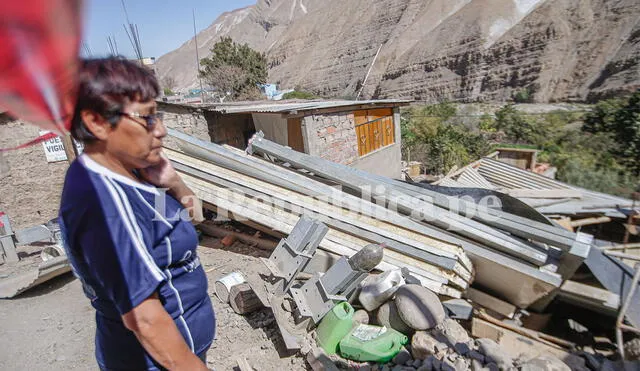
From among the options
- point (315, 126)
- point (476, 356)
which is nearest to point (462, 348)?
point (476, 356)

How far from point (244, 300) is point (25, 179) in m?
7.25

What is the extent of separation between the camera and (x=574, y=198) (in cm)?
543

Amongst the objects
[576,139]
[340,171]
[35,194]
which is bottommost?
[576,139]

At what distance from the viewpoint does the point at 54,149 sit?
7266 millimetres

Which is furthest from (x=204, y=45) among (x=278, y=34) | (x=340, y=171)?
(x=340, y=171)

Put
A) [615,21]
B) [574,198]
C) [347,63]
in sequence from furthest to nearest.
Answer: [347,63], [615,21], [574,198]

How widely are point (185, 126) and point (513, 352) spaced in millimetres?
8097

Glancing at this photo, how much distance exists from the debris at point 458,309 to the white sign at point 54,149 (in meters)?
8.51

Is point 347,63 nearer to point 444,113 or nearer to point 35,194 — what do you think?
point 444,113

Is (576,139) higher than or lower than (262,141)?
lower

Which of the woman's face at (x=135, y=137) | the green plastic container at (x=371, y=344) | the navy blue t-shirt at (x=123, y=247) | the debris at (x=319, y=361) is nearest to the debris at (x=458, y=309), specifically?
the green plastic container at (x=371, y=344)

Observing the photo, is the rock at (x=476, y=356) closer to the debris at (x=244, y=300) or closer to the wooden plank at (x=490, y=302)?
the wooden plank at (x=490, y=302)

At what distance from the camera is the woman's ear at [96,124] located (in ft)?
2.64

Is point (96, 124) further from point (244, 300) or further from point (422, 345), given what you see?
point (422, 345)
